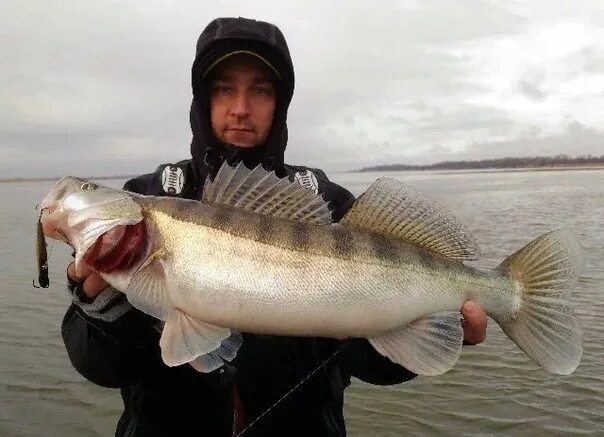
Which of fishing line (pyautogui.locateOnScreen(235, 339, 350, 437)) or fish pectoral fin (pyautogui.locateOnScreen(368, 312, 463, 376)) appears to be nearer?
fish pectoral fin (pyautogui.locateOnScreen(368, 312, 463, 376))

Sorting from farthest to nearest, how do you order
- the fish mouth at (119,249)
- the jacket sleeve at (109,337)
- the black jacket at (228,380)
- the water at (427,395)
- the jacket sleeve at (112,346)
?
the water at (427,395)
the black jacket at (228,380)
the jacket sleeve at (112,346)
the jacket sleeve at (109,337)
the fish mouth at (119,249)

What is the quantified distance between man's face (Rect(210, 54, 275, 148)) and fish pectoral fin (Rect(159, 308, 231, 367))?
5.35 ft

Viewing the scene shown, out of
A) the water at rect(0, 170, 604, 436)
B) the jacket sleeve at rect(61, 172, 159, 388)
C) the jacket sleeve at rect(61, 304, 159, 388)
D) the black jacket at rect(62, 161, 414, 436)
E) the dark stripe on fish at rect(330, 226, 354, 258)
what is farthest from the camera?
the water at rect(0, 170, 604, 436)

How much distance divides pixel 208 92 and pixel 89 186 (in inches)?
63.7

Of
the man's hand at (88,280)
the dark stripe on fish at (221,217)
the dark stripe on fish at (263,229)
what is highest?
the dark stripe on fish at (221,217)

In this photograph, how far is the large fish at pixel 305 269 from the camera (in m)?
2.73

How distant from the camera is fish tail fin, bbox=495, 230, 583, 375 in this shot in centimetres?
312

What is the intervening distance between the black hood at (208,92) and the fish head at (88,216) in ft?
4.43

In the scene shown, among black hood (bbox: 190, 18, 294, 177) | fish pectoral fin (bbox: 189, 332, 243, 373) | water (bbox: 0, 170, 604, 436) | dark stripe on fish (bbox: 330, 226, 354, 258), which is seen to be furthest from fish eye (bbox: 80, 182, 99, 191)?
water (bbox: 0, 170, 604, 436)

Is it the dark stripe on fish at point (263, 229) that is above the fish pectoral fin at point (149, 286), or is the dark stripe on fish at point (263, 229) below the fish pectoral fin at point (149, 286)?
above

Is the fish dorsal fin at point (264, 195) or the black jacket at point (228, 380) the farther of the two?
the black jacket at point (228, 380)

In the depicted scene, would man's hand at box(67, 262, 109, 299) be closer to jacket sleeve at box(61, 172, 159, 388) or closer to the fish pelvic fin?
jacket sleeve at box(61, 172, 159, 388)

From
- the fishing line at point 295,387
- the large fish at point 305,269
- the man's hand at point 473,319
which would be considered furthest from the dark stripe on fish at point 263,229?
the man's hand at point 473,319

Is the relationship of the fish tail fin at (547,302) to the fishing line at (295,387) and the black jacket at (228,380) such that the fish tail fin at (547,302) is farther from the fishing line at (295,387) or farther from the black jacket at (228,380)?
the fishing line at (295,387)
